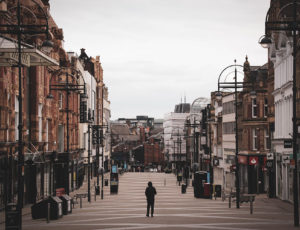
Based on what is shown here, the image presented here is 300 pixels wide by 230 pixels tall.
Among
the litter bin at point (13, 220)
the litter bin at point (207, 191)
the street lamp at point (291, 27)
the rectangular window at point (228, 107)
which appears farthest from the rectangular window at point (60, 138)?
the litter bin at point (13, 220)

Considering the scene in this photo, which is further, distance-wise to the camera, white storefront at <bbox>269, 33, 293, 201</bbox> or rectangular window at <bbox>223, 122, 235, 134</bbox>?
rectangular window at <bbox>223, 122, 235, 134</bbox>

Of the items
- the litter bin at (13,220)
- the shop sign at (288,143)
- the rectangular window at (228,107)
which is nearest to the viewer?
the litter bin at (13,220)

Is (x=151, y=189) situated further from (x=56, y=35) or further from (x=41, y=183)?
(x=56, y=35)

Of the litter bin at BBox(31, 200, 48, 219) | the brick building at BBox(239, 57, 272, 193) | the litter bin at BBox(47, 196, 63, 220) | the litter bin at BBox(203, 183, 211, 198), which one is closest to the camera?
the litter bin at BBox(47, 196, 63, 220)

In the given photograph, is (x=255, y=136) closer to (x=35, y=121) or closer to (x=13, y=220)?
(x=35, y=121)

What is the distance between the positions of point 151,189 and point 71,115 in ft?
123

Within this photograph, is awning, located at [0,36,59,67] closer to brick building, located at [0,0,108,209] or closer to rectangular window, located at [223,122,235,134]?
brick building, located at [0,0,108,209]

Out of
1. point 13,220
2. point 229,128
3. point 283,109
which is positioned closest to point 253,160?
point 283,109

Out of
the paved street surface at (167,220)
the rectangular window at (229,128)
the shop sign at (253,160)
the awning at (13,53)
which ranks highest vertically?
the awning at (13,53)

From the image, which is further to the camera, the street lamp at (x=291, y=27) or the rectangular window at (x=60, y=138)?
the rectangular window at (x=60, y=138)

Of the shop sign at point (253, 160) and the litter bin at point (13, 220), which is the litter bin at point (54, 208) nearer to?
the litter bin at point (13, 220)

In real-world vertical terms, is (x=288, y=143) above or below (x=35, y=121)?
below

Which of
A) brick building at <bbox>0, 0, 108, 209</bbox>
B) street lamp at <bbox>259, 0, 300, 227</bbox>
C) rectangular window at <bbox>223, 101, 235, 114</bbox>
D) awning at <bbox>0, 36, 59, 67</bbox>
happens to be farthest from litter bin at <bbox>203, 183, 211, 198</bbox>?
rectangular window at <bbox>223, 101, 235, 114</bbox>

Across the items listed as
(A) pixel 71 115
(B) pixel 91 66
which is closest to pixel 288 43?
(A) pixel 71 115
